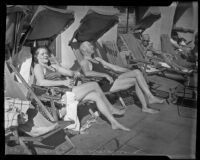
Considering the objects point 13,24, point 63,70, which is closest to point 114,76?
point 63,70

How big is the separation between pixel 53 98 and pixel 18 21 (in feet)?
3.54

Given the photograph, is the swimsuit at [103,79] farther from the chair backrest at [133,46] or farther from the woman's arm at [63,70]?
the chair backrest at [133,46]

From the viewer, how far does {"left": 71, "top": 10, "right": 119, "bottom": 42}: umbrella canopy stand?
3.32 m

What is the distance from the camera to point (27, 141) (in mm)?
3246

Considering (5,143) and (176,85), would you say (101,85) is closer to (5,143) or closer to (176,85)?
(176,85)

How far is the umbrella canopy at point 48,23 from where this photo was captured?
3.20m

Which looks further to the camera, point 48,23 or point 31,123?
point 31,123

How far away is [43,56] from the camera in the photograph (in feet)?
11.1

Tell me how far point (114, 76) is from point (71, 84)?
1.97 feet

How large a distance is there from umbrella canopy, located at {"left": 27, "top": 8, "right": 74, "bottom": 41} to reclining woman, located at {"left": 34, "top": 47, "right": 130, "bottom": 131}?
0.61ft

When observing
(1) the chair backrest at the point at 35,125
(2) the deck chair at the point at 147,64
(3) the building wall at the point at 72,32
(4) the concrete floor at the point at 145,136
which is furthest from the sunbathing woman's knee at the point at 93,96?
(2) the deck chair at the point at 147,64

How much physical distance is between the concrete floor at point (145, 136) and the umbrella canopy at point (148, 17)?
2.71 ft

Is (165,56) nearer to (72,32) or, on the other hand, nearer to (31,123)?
(72,32)

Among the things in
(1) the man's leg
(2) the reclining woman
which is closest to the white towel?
(2) the reclining woman
